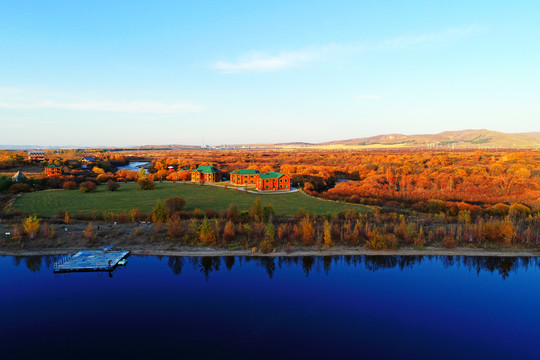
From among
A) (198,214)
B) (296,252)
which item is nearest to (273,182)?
(198,214)

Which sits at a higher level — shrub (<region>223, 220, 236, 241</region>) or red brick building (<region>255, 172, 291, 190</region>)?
red brick building (<region>255, 172, 291, 190</region>)

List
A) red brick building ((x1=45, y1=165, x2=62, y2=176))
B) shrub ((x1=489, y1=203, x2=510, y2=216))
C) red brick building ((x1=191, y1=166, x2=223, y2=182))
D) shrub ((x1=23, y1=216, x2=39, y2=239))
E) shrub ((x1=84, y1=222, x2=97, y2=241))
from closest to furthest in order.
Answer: shrub ((x1=84, y1=222, x2=97, y2=241)), shrub ((x1=23, y1=216, x2=39, y2=239)), shrub ((x1=489, y1=203, x2=510, y2=216)), red brick building ((x1=191, y1=166, x2=223, y2=182)), red brick building ((x1=45, y1=165, x2=62, y2=176))

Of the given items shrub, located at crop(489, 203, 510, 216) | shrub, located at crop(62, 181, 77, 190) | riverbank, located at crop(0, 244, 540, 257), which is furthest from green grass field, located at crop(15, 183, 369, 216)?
shrub, located at crop(489, 203, 510, 216)

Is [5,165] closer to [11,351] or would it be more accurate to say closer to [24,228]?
[24,228]

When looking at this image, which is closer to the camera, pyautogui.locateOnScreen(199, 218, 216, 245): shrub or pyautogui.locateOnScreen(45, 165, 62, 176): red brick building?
pyautogui.locateOnScreen(199, 218, 216, 245): shrub

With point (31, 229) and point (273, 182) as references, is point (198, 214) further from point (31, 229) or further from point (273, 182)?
point (273, 182)

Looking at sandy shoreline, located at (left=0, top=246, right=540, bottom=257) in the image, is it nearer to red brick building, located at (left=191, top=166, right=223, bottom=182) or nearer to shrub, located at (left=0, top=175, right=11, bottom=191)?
shrub, located at (left=0, top=175, right=11, bottom=191)

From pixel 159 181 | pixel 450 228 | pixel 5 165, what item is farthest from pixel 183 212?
pixel 5 165

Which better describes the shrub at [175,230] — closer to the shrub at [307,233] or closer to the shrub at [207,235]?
the shrub at [207,235]

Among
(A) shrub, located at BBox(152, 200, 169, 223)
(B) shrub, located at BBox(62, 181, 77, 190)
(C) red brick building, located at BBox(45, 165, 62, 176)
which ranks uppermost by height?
(C) red brick building, located at BBox(45, 165, 62, 176)
